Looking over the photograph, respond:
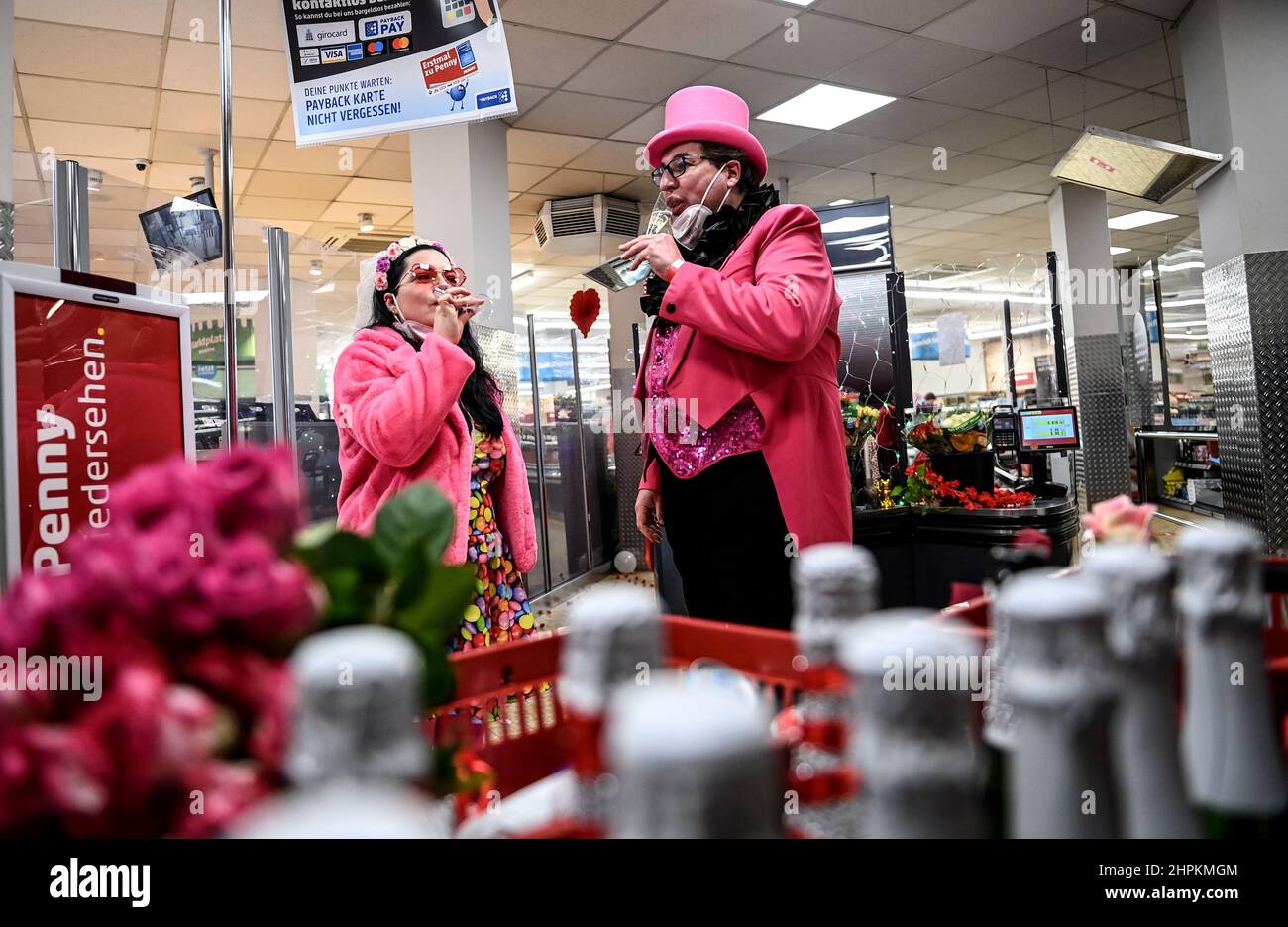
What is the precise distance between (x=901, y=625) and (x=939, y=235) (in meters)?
11.7

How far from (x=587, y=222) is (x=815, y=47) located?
3.07m

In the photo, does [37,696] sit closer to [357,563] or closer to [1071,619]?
[357,563]

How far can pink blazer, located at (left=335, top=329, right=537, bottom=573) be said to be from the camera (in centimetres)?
186

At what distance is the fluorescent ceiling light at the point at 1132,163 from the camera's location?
5.06 metres

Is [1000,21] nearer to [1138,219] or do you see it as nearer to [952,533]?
[952,533]

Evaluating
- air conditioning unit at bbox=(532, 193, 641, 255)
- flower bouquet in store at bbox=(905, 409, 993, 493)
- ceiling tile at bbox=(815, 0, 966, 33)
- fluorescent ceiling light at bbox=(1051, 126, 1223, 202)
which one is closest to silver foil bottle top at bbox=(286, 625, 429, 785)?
flower bouquet in store at bbox=(905, 409, 993, 493)

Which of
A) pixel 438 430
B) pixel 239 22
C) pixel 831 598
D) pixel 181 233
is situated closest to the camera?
pixel 831 598

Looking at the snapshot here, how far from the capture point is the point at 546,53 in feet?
17.2

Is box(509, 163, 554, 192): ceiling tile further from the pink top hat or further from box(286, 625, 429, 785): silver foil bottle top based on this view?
box(286, 625, 429, 785): silver foil bottle top

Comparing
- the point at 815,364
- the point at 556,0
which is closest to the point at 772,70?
the point at 556,0

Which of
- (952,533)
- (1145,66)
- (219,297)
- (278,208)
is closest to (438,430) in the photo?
(219,297)

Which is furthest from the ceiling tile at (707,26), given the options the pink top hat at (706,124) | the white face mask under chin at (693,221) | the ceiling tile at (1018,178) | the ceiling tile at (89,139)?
the ceiling tile at (1018,178)

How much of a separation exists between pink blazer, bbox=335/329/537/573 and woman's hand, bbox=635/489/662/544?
1.01ft

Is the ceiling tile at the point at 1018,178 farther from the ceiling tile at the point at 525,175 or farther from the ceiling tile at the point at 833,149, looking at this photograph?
the ceiling tile at the point at 525,175
